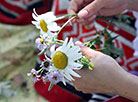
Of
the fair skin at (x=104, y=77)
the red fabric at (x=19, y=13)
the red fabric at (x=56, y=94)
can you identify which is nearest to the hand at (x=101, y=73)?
the fair skin at (x=104, y=77)

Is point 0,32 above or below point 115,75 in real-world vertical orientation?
above

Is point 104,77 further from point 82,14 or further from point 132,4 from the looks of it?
point 132,4

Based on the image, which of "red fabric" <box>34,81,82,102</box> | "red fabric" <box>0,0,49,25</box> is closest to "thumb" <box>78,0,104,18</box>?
"red fabric" <box>34,81,82,102</box>

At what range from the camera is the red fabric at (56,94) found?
35.3 inches

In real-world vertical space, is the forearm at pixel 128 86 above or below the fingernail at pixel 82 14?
below

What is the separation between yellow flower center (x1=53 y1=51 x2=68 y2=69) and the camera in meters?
0.38

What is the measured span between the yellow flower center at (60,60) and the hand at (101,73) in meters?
0.10

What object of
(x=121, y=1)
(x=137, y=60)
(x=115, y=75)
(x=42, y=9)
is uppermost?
(x=42, y=9)

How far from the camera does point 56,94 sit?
912 millimetres

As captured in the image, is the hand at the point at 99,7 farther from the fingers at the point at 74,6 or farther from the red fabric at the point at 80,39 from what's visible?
the red fabric at the point at 80,39

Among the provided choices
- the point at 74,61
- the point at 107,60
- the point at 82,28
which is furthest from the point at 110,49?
the point at 82,28

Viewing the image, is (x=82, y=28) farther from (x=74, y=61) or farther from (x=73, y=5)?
(x=74, y=61)

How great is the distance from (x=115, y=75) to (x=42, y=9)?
2.57 ft

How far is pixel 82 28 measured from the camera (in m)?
0.90
